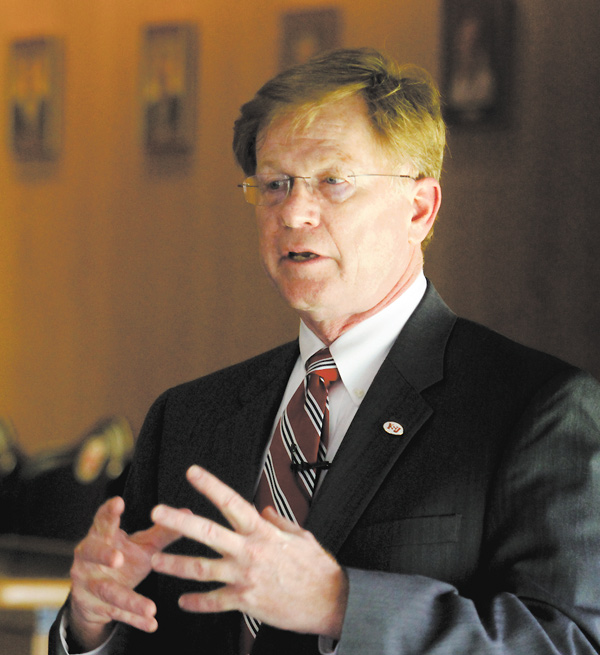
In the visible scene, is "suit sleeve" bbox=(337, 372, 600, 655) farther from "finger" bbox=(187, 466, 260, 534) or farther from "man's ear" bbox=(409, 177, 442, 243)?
"man's ear" bbox=(409, 177, 442, 243)

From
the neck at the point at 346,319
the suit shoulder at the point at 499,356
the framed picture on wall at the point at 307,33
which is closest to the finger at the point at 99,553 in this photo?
the neck at the point at 346,319

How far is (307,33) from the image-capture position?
5.11 m

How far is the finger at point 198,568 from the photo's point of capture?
1264 millimetres

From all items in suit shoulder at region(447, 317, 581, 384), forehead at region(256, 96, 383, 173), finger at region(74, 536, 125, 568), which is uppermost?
Result: forehead at region(256, 96, 383, 173)

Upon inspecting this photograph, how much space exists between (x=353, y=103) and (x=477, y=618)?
1062 millimetres

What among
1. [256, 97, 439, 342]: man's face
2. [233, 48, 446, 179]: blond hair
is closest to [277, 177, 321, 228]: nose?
[256, 97, 439, 342]: man's face

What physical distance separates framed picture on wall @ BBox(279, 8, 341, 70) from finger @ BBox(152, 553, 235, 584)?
13.6ft

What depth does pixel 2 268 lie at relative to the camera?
19.3ft

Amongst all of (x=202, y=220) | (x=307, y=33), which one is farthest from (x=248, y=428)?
(x=307, y=33)

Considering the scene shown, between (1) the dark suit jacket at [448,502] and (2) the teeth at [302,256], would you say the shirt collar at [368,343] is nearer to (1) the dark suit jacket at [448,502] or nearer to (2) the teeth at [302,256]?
(1) the dark suit jacket at [448,502]

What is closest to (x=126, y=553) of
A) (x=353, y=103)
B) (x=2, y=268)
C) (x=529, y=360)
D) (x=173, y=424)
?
(x=173, y=424)

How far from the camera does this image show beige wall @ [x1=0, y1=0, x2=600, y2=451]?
426 centimetres

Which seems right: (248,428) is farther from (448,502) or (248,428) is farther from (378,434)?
(448,502)

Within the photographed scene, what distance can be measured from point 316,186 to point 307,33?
142 inches
